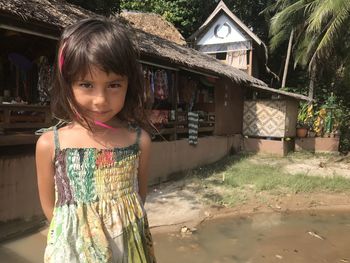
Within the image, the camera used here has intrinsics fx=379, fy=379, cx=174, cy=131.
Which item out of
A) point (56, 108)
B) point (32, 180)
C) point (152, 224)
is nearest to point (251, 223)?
point (152, 224)

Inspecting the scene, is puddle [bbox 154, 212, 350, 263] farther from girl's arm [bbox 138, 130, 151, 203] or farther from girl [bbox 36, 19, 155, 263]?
girl [bbox 36, 19, 155, 263]

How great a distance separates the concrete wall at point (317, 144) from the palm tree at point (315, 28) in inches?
118

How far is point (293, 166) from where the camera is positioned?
11125 millimetres

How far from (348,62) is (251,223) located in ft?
30.5

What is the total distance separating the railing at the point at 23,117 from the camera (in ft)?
18.3

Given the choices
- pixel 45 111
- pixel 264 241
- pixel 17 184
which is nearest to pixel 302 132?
pixel 264 241

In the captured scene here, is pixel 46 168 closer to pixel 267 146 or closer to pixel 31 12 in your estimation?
pixel 31 12

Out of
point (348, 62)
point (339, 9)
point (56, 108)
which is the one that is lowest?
point (56, 108)

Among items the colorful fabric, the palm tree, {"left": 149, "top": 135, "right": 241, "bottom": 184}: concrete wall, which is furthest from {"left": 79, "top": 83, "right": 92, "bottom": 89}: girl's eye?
the palm tree

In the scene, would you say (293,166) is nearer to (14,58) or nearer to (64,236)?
(14,58)

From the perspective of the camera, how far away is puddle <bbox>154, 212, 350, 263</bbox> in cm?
534

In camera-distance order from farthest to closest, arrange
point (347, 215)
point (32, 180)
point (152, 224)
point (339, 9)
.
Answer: point (339, 9), point (347, 215), point (152, 224), point (32, 180)

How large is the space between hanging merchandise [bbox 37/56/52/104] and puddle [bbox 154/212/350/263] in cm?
305

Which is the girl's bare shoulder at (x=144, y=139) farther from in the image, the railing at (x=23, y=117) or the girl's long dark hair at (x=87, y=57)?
the railing at (x=23, y=117)
